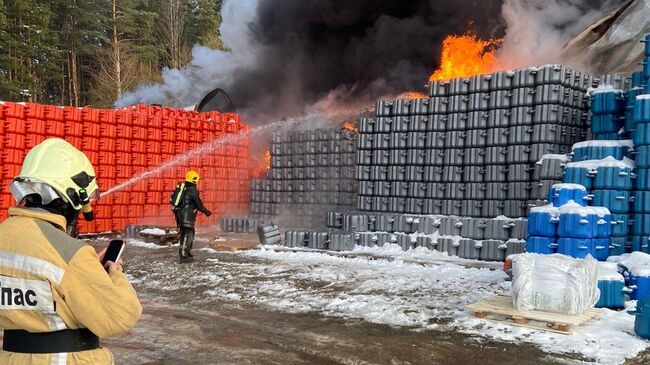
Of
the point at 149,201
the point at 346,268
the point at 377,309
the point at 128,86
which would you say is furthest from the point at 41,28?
the point at 377,309

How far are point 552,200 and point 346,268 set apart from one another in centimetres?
478

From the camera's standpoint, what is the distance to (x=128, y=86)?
39.9 meters

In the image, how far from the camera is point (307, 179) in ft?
68.1

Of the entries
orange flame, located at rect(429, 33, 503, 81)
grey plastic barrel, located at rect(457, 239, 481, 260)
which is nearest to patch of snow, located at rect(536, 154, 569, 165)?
grey plastic barrel, located at rect(457, 239, 481, 260)

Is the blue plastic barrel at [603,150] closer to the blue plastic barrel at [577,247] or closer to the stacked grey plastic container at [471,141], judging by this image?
the blue plastic barrel at [577,247]

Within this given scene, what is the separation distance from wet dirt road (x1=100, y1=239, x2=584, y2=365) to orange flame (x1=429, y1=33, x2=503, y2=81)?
16.8m

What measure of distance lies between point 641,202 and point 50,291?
10.6m

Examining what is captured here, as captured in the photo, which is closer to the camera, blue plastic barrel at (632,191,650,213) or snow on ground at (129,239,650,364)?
snow on ground at (129,239,650,364)

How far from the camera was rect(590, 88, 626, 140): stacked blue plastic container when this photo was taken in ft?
37.5

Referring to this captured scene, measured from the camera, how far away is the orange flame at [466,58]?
23703 mm

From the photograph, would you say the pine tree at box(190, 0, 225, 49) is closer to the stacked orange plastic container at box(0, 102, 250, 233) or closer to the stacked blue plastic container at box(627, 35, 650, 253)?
the stacked orange plastic container at box(0, 102, 250, 233)

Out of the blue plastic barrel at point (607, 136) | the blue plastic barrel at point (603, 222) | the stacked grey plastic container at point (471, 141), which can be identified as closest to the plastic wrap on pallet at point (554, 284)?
the blue plastic barrel at point (603, 222)

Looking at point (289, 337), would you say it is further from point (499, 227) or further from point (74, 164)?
point (499, 227)

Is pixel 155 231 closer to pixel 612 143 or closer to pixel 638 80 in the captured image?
pixel 612 143
